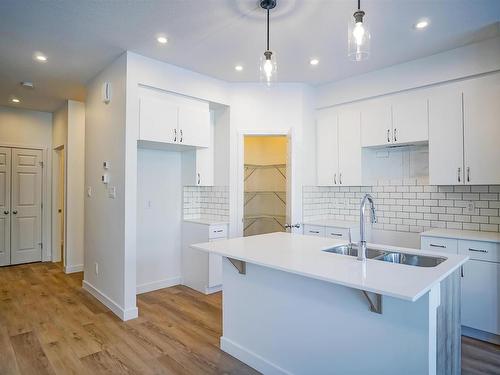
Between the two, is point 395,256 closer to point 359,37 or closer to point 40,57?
point 359,37

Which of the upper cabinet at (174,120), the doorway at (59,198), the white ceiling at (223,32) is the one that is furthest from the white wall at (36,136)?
the upper cabinet at (174,120)

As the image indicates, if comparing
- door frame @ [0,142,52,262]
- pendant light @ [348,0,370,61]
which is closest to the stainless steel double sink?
pendant light @ [348,0,370,61]

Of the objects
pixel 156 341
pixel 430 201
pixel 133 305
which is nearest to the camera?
pixel 156 341

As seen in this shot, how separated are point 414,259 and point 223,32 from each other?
243cm

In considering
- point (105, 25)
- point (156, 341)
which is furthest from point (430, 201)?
point (105, 25)

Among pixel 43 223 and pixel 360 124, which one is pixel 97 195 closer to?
pixel 43 223

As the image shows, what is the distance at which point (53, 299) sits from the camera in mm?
3850

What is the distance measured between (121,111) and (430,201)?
3.57 metres

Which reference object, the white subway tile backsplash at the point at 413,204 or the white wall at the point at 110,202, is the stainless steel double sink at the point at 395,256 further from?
the white wall at the point at 110,202

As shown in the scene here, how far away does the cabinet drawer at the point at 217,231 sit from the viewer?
3.96 metres

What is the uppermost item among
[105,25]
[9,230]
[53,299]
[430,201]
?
[105,25]

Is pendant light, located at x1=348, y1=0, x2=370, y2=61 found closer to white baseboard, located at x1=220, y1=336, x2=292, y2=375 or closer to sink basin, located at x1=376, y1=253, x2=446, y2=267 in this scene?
sink basin, located at x1=376, y1=253, x2=446, y2=267

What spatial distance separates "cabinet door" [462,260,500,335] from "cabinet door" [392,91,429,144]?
138cm

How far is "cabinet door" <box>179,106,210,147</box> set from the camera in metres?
3.82
